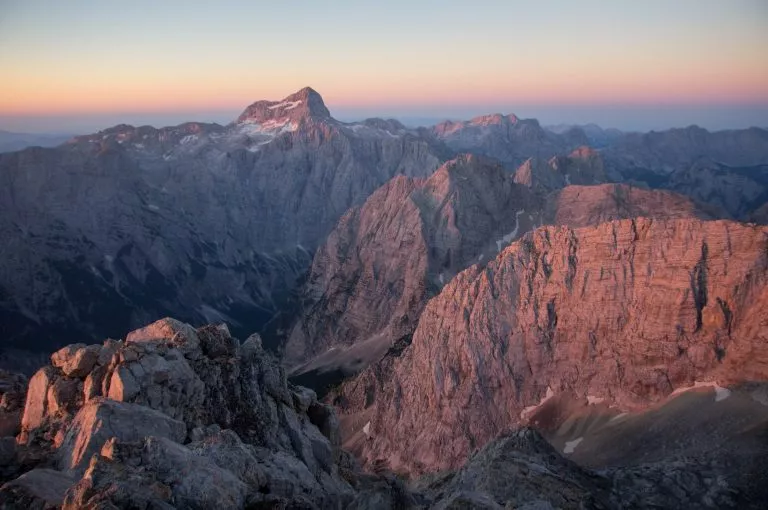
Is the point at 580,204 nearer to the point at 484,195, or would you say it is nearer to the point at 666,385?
the point at 484,195

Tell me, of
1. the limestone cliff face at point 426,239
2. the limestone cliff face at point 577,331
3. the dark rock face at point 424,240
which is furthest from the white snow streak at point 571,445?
the dark rock face at point 424,240

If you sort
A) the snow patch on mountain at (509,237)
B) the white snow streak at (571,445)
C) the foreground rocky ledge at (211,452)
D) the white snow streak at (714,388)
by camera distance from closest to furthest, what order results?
the foreground rocky ledge at (211,452), the white snow streak at (714,388), the white snow streak at (571,445), the snow patch on mountain at (509,237)

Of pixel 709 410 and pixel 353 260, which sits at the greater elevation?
pixel 709 410

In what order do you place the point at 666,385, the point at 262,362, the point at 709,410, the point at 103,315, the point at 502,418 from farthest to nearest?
1. the point at 103,315
2. the point at 502,418
3. the point at 666,385
4. the point at 709,410
5. the point at 262,362

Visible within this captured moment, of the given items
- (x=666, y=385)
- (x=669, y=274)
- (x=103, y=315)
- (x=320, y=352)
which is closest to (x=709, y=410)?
(x=666, y=385)

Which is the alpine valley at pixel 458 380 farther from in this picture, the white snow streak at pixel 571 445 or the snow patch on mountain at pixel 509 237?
the snow patch on mountain at pixel 509 237

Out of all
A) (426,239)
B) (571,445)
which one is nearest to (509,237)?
(426,239)

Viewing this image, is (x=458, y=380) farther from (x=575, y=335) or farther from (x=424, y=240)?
(x=424, y=240)

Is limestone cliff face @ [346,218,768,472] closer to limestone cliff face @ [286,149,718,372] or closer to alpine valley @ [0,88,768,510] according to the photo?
alpine valley @ [0,88,768,510]

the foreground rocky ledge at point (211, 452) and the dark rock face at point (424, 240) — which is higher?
the foreground rocky ledge at point (211, 452)
